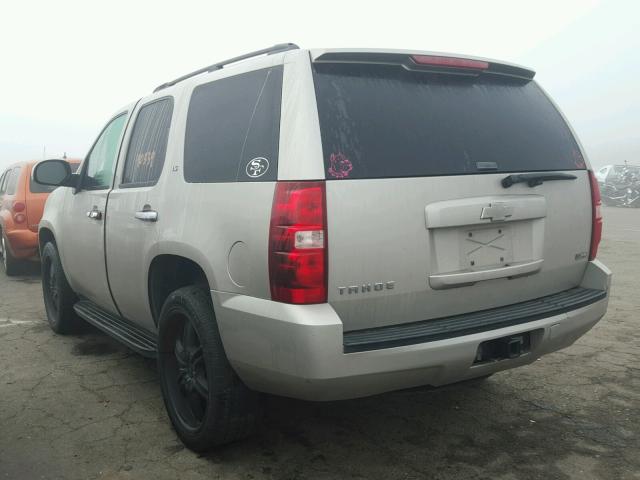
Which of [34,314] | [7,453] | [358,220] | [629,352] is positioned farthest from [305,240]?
[34,314]

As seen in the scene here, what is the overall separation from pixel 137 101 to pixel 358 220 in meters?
2.27

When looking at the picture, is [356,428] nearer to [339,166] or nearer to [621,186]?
[339,166]

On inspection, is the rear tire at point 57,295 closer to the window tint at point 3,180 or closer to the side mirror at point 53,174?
the side mirror at point 53,174

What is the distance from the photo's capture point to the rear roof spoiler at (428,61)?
2572 mm

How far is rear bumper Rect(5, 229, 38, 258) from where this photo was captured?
819cm

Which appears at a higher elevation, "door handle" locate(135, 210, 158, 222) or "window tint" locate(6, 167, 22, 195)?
"window tint" locate(6, 167, 22, 195)

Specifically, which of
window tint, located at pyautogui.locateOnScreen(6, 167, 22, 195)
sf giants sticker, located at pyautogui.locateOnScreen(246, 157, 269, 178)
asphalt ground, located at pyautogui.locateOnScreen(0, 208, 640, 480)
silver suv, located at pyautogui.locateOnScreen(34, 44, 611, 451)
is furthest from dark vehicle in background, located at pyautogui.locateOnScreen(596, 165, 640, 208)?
sf giants sticker, located at pyautogui.locateOnScreen(246, 157, 269, 178)

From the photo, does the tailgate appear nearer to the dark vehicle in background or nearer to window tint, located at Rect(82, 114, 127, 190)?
window tint, located at Rect(82, 114, 127, 190)

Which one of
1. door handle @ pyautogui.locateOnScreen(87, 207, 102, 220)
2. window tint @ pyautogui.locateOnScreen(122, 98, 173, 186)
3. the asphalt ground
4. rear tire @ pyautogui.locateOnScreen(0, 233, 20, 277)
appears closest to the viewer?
the asphalt ground

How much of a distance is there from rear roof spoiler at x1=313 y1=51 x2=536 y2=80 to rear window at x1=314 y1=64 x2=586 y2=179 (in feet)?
0.10

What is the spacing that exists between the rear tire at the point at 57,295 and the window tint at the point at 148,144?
1.54m

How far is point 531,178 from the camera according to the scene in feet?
9.14

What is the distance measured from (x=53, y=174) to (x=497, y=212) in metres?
3.23

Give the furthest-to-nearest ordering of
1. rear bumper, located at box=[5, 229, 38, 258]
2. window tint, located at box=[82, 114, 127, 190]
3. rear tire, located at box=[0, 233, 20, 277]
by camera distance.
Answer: rear tire, located at box=[0, 233, 20, 277] < rear bumper, located at box=[5, 229, 38, 258] < window tint, located at box=[82, 114, 127, 190]
